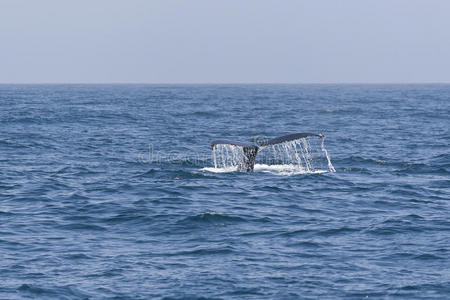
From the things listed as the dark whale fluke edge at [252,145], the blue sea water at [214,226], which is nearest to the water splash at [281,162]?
the dark whale fluke edge at [252,145]

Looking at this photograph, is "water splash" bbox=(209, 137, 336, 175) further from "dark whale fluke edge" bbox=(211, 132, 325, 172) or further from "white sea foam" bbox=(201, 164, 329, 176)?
"dark whale fluke edge" bbox=(211, 132, 325, 172)

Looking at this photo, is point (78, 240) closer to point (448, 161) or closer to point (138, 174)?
point (138, 174)

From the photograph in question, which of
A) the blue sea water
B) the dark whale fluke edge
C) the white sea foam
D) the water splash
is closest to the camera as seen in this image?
the blue sea water

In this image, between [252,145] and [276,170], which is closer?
[252,145]

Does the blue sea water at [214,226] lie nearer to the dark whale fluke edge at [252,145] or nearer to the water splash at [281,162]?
the dark whale fluke edge at [252,145]

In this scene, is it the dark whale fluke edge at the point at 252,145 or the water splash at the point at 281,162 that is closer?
the dark whale fluke edge at the point at 252,145

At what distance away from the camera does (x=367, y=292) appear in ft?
46.2

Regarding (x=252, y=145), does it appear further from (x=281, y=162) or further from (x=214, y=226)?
(x=214, y=226)

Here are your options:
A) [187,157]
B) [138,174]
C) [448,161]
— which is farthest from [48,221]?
[448,161]

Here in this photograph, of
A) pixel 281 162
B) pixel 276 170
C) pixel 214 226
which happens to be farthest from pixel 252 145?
pixel 214 226

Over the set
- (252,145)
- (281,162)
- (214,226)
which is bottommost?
(214,226)

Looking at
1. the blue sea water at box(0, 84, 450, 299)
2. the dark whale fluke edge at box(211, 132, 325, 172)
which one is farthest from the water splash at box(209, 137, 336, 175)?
the blue sea water at box(0, 84, 450, 299)

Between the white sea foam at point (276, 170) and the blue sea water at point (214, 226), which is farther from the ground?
the white sea foam at point (276, 170)

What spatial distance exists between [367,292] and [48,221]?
9.89m
